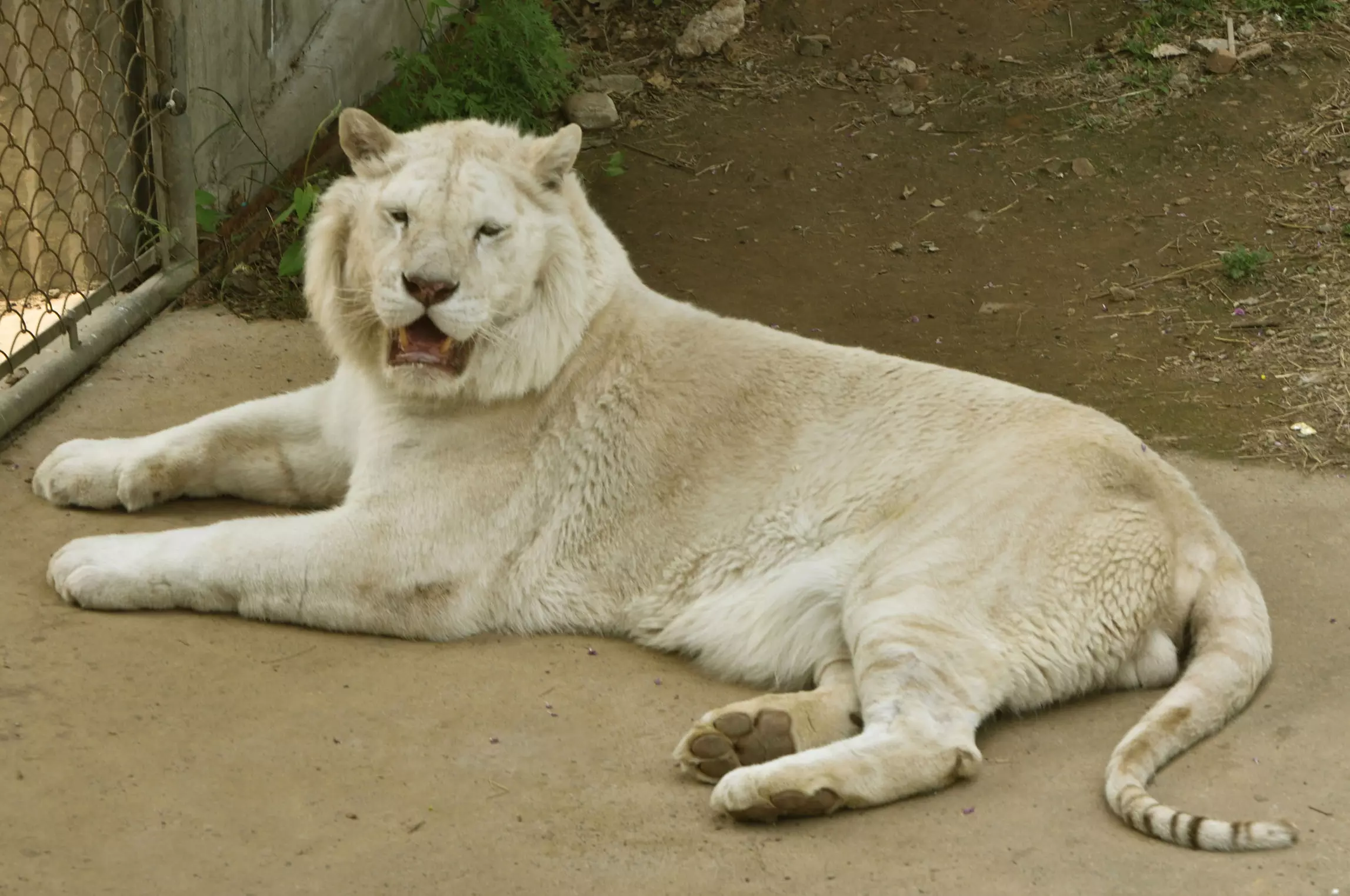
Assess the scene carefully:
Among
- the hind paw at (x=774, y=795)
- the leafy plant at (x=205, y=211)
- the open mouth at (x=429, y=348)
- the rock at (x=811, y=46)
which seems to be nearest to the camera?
the hind paw at (x=774, y=795)

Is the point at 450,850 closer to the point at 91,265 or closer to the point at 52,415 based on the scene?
the point at 52,415

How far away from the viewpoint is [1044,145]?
7.85m

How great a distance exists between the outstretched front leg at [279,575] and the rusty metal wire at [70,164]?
4.47ft

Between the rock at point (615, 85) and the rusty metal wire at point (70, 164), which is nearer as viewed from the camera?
the rusty metal wire at point (70, 164)

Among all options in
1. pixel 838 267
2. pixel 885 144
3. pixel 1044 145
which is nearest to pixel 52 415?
pixel 838 267

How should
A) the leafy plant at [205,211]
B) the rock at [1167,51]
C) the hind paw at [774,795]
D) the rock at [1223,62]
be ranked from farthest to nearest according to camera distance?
1. the rock at [1167,51]
2. the rock at [1223,62]
3. the leafy plant at [205,211]
4. the hind paw at [774,795]

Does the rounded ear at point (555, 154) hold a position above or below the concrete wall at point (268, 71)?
below

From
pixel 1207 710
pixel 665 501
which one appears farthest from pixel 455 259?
pixel 1207 710

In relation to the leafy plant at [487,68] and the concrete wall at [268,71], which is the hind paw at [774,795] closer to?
the concrete wall at [268,71]

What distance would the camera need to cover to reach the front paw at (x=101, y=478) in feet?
14.3

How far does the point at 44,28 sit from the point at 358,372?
193 cm

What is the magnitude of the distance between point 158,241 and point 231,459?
171 cm

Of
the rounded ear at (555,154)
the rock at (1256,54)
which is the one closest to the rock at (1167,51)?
the rock at (1256,54)

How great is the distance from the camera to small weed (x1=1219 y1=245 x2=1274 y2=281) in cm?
666
